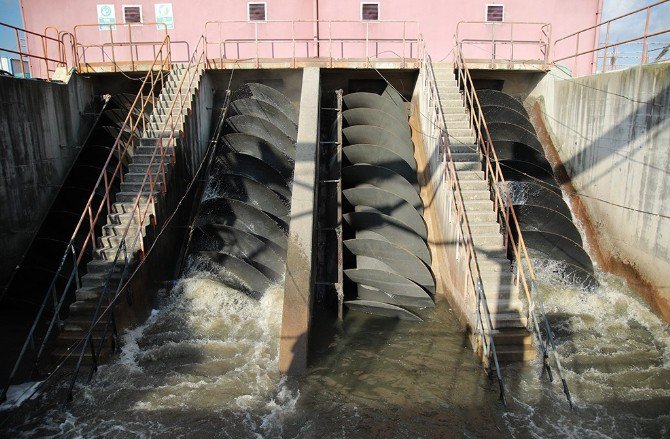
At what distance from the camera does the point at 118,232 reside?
9.64 metres

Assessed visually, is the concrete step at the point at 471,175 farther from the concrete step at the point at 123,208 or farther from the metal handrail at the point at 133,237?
the concrete step at the point at 123,208

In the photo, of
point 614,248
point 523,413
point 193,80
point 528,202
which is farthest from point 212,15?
point 523,413

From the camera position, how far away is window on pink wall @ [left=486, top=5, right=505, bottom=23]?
15.7 m

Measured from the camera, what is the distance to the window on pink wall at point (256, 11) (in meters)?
15.4

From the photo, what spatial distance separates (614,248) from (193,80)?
10.5 m

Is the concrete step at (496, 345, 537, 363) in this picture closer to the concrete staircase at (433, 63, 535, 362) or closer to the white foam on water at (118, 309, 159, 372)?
the concrete staircase at (433, 63, 535, 362)

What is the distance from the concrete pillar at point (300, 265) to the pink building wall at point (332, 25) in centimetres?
631

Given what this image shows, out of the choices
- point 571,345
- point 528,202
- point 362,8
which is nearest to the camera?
point 571,345

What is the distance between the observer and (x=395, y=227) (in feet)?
35.2

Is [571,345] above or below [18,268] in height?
below

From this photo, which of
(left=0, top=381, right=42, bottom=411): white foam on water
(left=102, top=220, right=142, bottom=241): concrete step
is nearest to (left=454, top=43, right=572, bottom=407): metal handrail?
(left=102, top=220, right=142, bottom=241): concrete step

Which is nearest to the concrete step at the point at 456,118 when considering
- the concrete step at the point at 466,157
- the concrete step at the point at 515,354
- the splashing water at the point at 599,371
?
the concrete step at the point at 466,157

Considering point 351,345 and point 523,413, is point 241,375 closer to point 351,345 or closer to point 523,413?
point 351,345

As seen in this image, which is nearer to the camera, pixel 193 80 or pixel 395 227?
pixel 395 227
